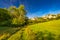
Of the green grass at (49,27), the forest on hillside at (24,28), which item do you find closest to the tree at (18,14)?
the forest on hillside at (24,28)

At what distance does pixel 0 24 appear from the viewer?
17375 millimetres

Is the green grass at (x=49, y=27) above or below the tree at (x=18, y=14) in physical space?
below

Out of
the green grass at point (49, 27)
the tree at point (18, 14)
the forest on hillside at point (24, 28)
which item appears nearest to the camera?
the forest on hillside at point (24, 28)

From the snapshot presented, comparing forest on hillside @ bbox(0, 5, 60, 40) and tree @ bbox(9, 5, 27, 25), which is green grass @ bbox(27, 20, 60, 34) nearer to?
A: forest on hillside @ bbox(0, 5, 60, 40)

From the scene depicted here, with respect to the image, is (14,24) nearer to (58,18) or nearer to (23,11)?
(23,11)

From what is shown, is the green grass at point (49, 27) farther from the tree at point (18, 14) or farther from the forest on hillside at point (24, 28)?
the tree at point (18, 14)

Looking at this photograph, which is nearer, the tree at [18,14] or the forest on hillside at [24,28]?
the forest on hillside at [24,28]

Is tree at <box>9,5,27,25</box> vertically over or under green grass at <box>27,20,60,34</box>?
over

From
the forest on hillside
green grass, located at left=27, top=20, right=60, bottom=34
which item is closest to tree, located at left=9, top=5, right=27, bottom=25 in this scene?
the forest on hillside

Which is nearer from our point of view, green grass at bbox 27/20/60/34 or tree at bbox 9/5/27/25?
green grass at bbox 27/20/60/34

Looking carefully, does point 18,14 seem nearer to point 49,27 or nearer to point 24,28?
point 24,28

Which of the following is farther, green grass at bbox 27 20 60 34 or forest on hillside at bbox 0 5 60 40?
green grass at bbox 27 20 60 34

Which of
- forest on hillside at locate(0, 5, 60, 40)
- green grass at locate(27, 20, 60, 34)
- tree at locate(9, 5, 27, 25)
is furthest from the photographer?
tree at locate(9, 5, 27, 25)

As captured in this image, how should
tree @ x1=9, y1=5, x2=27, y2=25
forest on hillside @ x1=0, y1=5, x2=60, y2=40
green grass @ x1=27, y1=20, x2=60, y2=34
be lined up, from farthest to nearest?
tree @ x1=9, y1=5, x2=27, y2=25, green grass @ x1=27, y1=20, x2=60, y2=34, forest on hillside @ x1=0, y1=5, x2=60, y2=40
